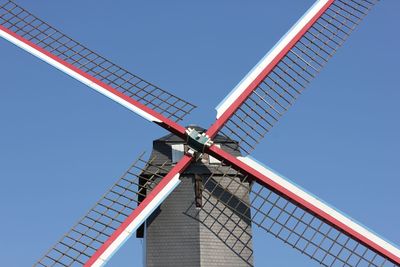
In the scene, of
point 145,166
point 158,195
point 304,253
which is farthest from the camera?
point 145,166

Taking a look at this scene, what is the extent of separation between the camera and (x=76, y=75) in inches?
623

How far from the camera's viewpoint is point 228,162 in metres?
15.6

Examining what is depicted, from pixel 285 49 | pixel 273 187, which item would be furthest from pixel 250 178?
pixel 285 49

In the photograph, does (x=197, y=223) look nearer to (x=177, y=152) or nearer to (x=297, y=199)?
(x=177, y=152)

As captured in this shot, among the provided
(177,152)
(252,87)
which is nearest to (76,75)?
(177,152)

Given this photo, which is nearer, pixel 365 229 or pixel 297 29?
pixel 365 229

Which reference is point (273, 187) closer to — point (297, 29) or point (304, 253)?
point (304, 253)

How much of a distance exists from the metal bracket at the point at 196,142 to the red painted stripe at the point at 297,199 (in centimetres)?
16

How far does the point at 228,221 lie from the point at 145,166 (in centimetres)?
231

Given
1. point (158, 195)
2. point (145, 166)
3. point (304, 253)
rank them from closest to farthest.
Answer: point (158, 195) → point (304, 253) → point (145, 166)

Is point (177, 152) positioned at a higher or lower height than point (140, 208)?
higher

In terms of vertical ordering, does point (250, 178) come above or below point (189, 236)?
above

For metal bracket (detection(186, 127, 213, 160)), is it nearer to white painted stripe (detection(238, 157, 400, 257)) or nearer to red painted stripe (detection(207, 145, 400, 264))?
red painted stripe (detection(207, 145, 400, 264))

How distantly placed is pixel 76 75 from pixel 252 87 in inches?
140
